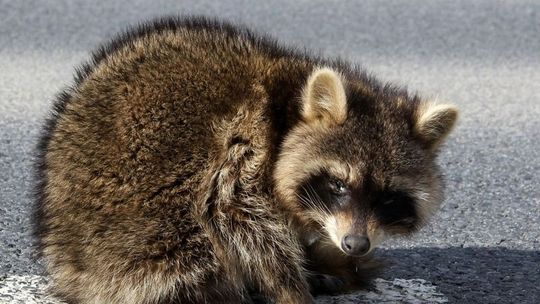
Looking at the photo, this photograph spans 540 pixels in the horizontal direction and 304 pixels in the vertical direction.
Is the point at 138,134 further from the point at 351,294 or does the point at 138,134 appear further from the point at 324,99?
the point at 351,294

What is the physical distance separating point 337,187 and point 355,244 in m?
0.22

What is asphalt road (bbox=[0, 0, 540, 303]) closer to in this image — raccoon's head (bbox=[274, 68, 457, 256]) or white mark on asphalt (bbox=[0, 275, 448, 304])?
white mark on asphalt (bbox=[0, 275, 448, 304])

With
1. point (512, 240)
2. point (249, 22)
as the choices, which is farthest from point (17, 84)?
point (512, 240)

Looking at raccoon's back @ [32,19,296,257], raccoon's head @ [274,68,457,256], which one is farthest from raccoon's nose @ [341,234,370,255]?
raccoon's back @ [32,19,296,257]

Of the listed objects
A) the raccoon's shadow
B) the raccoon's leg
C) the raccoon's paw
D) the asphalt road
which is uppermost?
the raccoon's leg

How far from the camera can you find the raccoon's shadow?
4129mm

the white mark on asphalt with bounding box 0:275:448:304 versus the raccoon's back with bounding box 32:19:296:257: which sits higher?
the raccoon's back with bounding box 32:19:296:257

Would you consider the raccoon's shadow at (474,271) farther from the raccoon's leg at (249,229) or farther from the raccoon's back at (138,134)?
the raccoon's back at (138,134)

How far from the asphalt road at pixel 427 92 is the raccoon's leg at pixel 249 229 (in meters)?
0.34

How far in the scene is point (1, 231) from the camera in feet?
14.9

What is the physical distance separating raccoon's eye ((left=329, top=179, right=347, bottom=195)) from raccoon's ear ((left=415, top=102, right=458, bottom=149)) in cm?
38

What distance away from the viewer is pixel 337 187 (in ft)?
12.0

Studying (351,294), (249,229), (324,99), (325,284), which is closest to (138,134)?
(249,229)

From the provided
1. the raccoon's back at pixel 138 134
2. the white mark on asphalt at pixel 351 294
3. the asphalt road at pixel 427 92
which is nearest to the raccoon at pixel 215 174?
the raccoon's back at pixel 138 134
